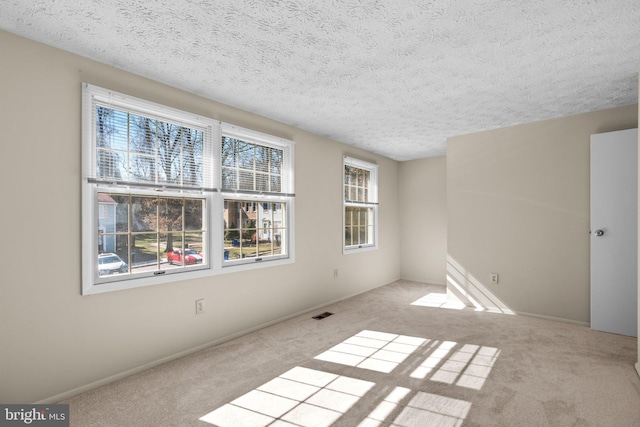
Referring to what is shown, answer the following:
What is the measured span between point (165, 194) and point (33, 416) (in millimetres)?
1768

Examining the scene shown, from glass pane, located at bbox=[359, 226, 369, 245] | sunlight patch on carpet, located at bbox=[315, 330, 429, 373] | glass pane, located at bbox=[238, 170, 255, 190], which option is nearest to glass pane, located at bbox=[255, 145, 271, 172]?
glass pane, located at bbox=[238, 170, 255, 190]

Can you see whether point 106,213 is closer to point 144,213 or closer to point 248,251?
point 144,213

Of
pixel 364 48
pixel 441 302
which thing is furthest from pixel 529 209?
pixel 364 48

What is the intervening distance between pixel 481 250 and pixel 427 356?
2.23 metres

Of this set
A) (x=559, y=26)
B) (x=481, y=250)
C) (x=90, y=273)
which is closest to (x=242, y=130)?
(x=90, y=273)

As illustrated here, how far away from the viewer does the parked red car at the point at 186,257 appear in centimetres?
306

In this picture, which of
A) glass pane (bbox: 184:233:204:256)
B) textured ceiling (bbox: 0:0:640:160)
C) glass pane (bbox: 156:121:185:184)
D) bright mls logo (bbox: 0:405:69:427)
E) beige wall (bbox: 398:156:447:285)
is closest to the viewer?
textured ceiling (bbox: 0:0:640:160)

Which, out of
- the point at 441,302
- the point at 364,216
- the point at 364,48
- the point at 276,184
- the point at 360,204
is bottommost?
the point at 441,302

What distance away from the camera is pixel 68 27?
2100mm

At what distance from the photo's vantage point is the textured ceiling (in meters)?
1.93

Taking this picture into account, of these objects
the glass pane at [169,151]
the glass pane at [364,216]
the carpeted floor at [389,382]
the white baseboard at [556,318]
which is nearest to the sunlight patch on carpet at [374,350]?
the carpeted floor at [389,382]

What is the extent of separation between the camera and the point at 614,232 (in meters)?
3.52

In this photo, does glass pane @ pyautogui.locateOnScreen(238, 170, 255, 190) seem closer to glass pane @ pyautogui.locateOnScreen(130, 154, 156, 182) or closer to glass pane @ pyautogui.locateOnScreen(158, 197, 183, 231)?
glass pane @ pyautogui.locateOnScreen(158, 197, 183, 231)

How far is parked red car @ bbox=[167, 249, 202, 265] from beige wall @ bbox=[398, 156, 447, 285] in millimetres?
4445
